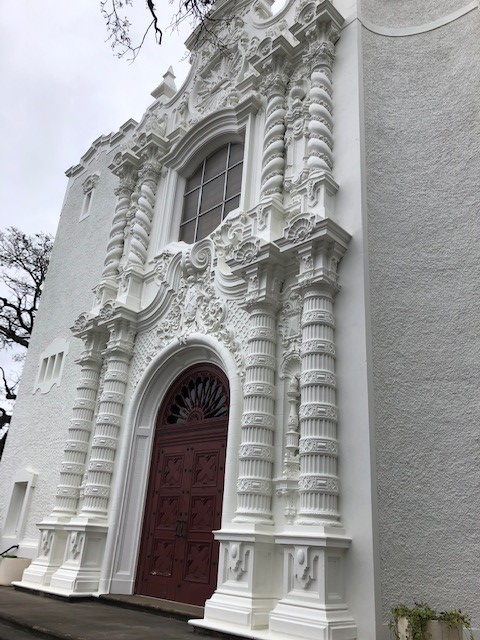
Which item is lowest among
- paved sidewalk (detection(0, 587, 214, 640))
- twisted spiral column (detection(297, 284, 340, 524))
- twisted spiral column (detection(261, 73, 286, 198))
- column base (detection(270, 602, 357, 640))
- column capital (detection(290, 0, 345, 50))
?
paved sidewalk (detection(0, 587, 214, 640))

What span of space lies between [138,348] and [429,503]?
19.8ft

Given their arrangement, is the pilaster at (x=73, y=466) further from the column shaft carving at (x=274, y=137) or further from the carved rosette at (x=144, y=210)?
the column shaft carving at (x=274, y=137)

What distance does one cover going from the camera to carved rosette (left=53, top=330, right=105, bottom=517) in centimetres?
999

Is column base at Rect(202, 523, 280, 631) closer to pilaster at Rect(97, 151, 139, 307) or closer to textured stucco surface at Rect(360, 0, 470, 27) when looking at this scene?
pilaster at Rect(97, 151, 139, 307)

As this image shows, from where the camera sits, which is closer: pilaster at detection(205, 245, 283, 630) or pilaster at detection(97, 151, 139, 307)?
pilaster at detection(205, 245, 283, 630)

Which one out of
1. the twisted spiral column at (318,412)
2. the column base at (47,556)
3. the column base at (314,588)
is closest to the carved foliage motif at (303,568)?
the column base at (314,588)

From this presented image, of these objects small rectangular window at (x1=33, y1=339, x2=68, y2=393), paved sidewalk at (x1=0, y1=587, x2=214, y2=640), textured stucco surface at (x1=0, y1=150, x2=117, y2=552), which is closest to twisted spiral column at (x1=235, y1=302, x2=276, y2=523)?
paved sidewalk at (x1=0, y1=587, x2=214, y2=640)

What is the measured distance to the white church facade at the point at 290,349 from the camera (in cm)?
605

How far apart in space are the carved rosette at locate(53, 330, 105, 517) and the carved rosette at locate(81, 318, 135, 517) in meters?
0.39

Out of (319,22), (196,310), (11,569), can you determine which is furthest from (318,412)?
(11,569)

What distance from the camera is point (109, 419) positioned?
32.0 ft

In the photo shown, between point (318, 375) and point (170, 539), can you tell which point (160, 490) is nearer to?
point (170, 539)

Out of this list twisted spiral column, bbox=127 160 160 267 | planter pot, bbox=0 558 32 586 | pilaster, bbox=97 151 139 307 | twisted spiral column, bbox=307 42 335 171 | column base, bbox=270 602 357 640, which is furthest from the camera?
pilaster, bbox=97 151 139 307

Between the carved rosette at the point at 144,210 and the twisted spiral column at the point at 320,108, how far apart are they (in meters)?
4.29
